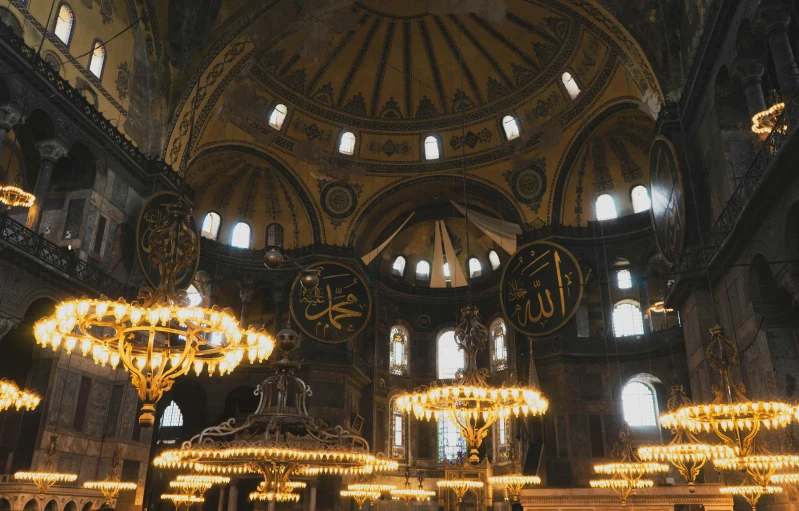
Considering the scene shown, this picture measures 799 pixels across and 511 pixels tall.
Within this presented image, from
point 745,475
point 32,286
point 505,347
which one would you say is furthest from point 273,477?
point 505,347

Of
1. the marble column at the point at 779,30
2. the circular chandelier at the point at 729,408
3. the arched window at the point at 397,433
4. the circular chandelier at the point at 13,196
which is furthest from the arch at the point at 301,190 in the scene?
the circular chandelier at the point at 729,408

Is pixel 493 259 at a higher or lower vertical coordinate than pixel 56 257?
higher

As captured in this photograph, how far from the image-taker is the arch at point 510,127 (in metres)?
18.1

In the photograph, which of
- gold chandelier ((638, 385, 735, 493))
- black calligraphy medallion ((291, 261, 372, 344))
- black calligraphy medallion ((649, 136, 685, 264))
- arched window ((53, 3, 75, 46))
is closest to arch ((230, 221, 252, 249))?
black calligraphy medallion ((291, 261, 372, 344))

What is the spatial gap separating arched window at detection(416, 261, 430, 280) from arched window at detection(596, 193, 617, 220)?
618cm

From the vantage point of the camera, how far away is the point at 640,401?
17.0 metres

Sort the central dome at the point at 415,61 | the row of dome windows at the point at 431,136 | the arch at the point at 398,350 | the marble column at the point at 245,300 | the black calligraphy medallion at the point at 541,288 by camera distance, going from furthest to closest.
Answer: the arch at the point at 398,350
the marble column at the point at 245,300
the row of dome windows at the point at 431,136
the central dome at the point at 415,61
the black calligraphy medallion at the point at 541,288

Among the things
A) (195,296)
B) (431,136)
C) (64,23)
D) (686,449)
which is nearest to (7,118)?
(64,23)

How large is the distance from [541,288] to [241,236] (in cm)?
954

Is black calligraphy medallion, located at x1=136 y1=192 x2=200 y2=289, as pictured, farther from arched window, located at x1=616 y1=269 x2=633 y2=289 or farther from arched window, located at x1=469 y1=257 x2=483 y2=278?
arched window, located at x1=616 y1=269 x2=633 y2=289

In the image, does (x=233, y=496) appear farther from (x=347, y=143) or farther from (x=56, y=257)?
(x=347, y=143)

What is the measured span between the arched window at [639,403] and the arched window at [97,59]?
14.3 meters

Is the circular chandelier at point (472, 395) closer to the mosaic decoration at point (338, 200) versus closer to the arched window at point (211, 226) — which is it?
the mosaic decoration at point (338, 200)

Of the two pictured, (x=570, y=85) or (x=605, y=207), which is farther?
(x=605, y=207)
